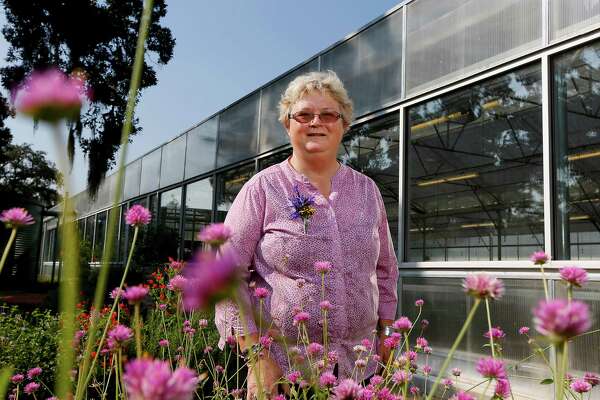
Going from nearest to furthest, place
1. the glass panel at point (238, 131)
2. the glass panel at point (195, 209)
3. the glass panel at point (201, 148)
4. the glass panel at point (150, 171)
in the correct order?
the glass panel at point (238, 131), the glass panel at point (195, 209), the glass panel at point (201, 148), the glass panel at point (150, 171)

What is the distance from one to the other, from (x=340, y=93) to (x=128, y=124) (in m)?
1.46

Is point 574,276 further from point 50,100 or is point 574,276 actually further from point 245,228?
point 245,228

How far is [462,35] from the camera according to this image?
4555 millimetres

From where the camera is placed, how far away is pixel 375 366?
154 centimetres

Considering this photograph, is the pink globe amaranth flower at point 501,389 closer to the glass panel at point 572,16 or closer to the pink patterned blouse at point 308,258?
the pink patterned blouse at point 308,258

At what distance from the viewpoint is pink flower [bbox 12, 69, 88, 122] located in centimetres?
25

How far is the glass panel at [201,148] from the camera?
9250 mm

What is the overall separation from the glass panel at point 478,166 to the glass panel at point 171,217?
485cm

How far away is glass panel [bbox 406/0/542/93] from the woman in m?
2.88

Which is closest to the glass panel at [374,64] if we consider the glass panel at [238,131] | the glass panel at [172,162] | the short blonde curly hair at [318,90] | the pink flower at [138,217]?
the glass panel at [238,131]

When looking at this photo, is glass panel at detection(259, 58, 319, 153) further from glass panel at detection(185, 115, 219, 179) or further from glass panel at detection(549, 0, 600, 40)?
glass panel at detection(549, 0, 600, 40)

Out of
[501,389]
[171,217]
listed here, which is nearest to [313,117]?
[501,389]

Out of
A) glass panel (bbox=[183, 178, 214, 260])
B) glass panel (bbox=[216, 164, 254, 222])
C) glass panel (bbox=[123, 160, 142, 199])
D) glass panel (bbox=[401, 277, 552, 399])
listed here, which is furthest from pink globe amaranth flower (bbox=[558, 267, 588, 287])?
glass panel (bbox=[123, 160, 142, 199])

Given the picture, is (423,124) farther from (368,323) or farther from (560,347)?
(560,347)
